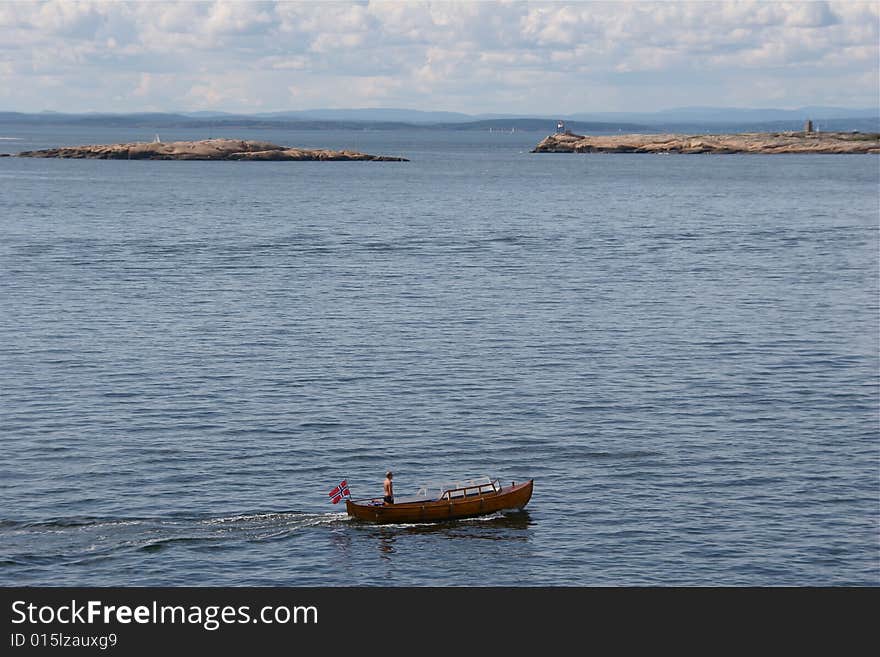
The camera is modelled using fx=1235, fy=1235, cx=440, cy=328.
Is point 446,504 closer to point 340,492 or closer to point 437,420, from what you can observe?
point 340,492

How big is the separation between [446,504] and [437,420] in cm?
1443

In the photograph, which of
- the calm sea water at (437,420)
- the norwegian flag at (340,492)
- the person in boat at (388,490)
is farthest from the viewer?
the norwegian flag at (340,492)

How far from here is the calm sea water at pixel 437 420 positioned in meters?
53.9

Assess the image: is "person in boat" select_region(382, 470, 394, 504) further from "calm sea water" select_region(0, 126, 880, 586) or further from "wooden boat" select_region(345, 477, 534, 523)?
"calm sea water" select_region(0, 126, 880, 586)

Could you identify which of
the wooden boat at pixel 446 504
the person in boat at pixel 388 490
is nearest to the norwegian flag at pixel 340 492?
the wooden boat at pixel 446 504

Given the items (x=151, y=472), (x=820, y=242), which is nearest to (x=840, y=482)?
(x=151, y=472)

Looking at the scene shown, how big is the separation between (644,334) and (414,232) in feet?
267

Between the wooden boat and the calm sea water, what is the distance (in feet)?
2.05

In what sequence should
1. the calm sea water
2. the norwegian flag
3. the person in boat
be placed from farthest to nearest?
the norwegian flag < the person in boat < the calm sea water

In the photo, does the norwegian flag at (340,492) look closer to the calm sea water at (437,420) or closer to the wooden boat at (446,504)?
the wooden boat at (446,504)

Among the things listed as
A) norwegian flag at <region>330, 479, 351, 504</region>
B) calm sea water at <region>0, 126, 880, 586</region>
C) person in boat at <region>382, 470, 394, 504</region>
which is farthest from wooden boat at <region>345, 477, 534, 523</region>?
calm sea water at <region>0, 126, 880, 586</region>

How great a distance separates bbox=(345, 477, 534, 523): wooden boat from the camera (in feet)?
189

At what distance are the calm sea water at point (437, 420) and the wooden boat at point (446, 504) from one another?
0.62 m
